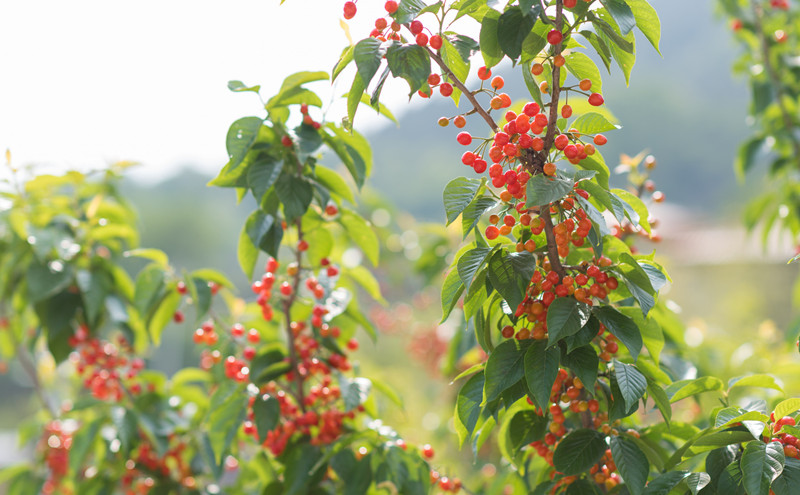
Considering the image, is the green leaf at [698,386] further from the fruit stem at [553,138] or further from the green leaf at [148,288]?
the green leaf at [148,288]

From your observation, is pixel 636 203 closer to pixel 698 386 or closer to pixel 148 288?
pixel 698 386

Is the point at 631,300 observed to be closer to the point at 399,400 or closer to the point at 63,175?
Result: the point at 399,400

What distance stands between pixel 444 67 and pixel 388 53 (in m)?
0.10

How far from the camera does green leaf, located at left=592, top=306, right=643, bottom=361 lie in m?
0.95

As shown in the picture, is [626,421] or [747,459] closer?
[747,459]

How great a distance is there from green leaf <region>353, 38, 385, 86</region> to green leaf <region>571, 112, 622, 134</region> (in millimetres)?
335

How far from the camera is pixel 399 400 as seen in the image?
1511mm

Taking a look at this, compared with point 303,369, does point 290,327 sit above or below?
above

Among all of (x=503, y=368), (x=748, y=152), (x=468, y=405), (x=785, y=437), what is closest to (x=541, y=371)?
(x=503, y=368)

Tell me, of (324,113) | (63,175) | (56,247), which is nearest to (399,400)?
(324,113)

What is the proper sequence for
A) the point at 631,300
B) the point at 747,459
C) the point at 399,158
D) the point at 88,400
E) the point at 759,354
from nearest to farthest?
the point at 747,459 < the point at 631,300 < the point at 88,400 < the point at 759,354 < the point at 399,158

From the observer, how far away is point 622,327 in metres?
0.97

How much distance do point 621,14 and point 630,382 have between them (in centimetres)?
55

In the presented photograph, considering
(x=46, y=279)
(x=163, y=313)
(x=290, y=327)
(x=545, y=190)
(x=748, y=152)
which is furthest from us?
(x=748, y=152)
